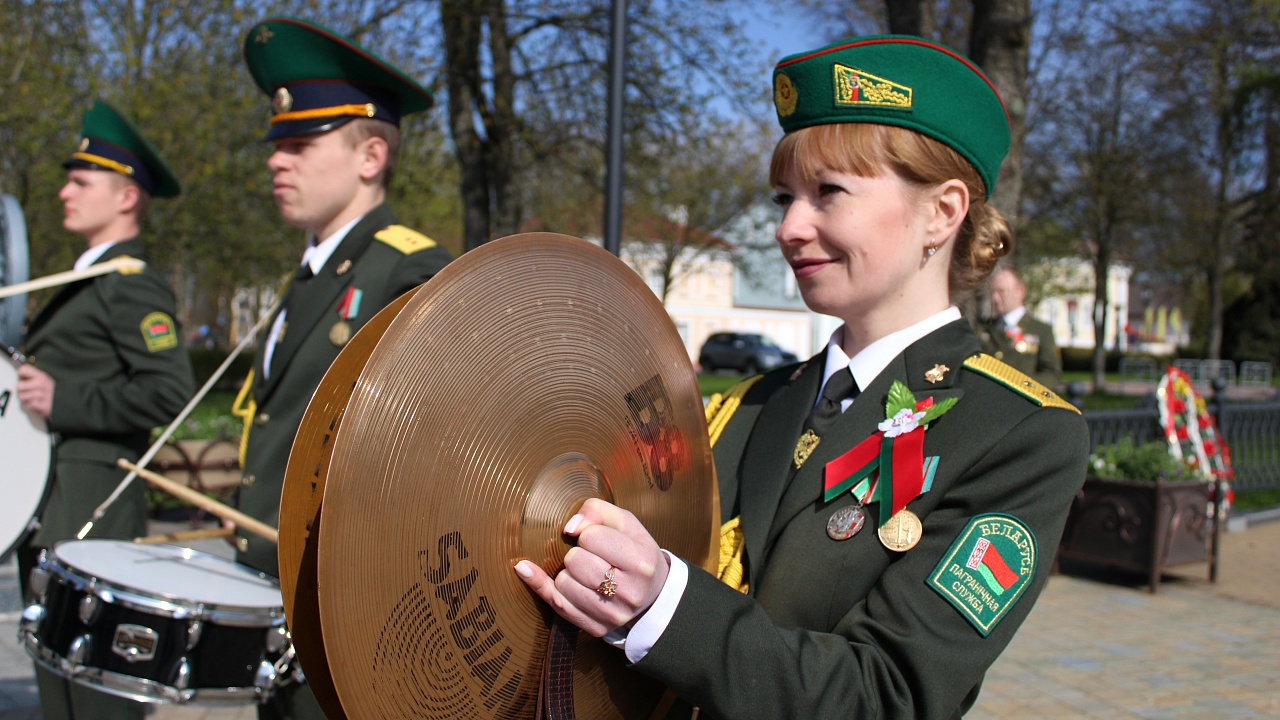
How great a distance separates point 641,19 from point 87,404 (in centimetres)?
918

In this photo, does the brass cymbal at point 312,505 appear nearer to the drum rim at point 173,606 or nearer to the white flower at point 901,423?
the white flower at point 901,423

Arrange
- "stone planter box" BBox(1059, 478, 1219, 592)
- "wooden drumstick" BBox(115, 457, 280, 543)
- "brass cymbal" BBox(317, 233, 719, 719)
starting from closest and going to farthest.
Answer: "brass cymbal" BBox(317, 233, 719, 719), "wooden drumstick" BBox(115, 457, 280, 543), "stone planter box" BBox(1059, 478, 1219, 592)

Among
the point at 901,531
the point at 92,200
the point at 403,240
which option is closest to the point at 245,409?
the point at 403,240

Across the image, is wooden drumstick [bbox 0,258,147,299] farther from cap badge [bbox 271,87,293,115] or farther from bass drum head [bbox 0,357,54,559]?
cap badge [bbox 271,87,293,115]

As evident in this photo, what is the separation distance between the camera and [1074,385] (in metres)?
8.24

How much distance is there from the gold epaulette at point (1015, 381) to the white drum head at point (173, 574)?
64.4 inches

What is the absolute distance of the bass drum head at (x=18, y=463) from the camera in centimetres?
316

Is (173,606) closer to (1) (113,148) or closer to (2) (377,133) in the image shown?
(2) (377,133)

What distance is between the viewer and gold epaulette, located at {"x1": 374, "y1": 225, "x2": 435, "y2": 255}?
265cm

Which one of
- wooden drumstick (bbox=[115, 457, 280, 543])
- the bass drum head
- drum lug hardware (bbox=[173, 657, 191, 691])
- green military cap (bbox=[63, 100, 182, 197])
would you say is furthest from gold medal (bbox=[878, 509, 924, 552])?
green military cap (bbox=[63, 100, 182, 197])

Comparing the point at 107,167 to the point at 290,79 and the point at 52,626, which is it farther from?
the point at 52,626

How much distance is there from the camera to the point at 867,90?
1587 millimetres

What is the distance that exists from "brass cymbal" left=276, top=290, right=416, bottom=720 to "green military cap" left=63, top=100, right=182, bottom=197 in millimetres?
2987

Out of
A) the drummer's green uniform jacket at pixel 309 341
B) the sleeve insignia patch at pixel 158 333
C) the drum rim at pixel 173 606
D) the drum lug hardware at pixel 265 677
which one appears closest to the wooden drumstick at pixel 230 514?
the drummer's green uniform jacket at pixel 309 341
